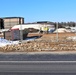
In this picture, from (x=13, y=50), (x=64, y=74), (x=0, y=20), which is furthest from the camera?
(x=0, y=20)

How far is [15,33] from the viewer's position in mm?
28391

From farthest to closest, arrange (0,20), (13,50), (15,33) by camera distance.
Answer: (0,20) → (15,33) → (13,50)

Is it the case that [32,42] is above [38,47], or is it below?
above

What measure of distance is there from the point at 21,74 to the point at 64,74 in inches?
49.3

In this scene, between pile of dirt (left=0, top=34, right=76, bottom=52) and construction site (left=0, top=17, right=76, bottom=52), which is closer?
pile of dirt (left=0, top=34, right=76, bottom=52)

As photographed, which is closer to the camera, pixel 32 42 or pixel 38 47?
pixel 38 47

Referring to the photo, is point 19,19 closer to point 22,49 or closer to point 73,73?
point 22,49

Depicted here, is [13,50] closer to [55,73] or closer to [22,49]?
[22,49]

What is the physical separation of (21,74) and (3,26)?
119383mm

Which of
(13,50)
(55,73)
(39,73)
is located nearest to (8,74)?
(39,73)

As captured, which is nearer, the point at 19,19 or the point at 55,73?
the point at 55,73

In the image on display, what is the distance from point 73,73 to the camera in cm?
782

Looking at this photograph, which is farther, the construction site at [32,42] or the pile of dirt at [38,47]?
the construction site at [32,42]

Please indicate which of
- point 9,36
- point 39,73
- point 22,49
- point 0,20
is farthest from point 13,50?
point 0,20
